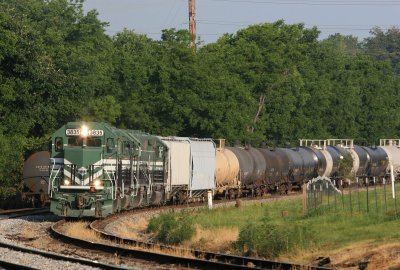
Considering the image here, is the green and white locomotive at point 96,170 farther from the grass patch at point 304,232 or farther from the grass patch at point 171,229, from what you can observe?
the grass patch at point 304,232

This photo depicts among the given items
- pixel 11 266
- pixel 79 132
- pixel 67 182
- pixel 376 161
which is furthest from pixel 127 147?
pixel 376 161

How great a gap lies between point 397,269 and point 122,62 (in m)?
65.0

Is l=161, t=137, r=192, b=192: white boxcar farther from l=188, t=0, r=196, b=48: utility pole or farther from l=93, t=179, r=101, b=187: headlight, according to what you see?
l=188, t=0, r=196, b=48: utility pole

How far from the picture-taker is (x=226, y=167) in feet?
188

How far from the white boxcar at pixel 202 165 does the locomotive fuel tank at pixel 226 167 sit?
0.99m

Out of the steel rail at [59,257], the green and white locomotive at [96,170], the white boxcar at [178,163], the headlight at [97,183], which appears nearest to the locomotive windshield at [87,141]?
the green and white locomotive at [96,170]

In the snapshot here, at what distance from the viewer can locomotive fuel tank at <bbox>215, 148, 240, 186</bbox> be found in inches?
2235

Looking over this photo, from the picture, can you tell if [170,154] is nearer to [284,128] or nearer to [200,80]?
[200,80]

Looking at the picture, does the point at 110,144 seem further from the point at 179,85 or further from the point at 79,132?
the point at 179,85

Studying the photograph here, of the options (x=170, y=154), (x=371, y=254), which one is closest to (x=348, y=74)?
(x=170, y=154)

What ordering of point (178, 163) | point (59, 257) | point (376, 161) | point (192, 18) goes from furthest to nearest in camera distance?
point (192, 18)
point (376, 161)
point (178, 163)
point (59, 257)

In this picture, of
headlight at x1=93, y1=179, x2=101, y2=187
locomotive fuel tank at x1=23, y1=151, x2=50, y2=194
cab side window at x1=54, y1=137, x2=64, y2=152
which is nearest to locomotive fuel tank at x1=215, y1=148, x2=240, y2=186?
locomotive fuel tank at x1=23, y1=151, x2=50, y2=194

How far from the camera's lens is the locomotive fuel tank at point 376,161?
7988cm

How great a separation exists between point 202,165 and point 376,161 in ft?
103
